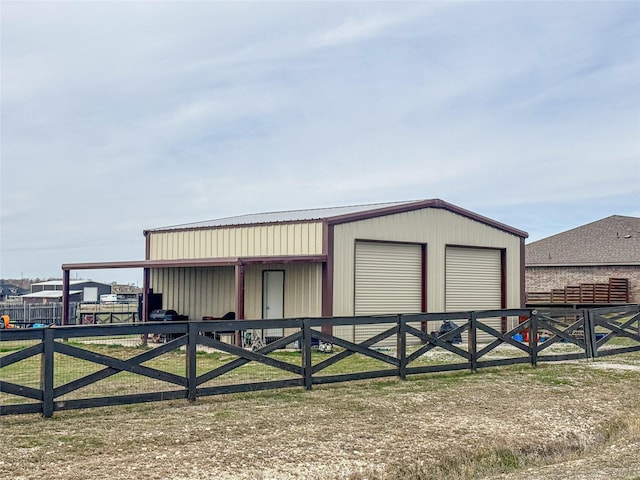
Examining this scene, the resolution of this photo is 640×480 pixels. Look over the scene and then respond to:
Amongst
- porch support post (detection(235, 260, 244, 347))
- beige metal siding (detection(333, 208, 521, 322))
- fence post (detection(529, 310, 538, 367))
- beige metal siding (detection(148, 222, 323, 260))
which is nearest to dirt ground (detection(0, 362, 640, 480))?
fence post (detection(529, 310, 538, 367))

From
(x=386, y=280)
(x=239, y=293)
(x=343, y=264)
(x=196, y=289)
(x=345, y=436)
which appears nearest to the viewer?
(x=345, y=436)

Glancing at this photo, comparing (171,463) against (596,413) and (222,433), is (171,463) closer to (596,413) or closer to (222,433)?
(222,433)

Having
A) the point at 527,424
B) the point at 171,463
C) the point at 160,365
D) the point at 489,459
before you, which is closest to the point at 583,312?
the point at 527,424

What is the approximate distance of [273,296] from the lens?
2055cm

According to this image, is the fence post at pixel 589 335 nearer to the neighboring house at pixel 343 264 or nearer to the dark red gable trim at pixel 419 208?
A: the neighboring house at pixel 343 264

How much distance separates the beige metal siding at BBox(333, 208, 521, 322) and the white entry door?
2125mm

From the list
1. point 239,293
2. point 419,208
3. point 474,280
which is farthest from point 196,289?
point 474,280

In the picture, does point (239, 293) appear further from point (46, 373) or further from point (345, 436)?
point (345, 436)

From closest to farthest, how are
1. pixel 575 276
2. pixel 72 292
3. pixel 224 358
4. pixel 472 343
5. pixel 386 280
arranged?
pixel 472 343, pixel 224 358, pixel 386 280, pixel 575 276, pixel 72 292

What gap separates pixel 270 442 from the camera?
27.2 feet

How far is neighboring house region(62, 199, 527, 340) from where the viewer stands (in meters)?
18.9

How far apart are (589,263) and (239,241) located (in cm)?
2429

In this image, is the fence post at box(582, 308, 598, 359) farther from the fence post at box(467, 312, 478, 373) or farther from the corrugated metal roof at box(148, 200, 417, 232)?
the corrugated metal roof at box(148, 200, 417, 232)

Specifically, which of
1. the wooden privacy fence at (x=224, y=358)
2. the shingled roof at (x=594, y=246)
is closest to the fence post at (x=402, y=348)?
the wooden privacy fence at (x=224, y=358)
